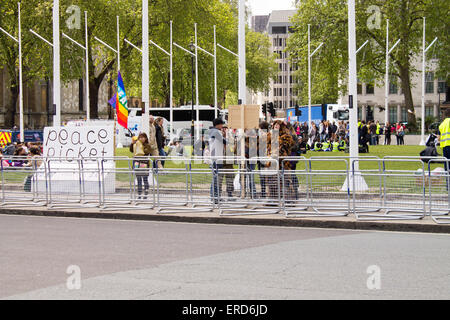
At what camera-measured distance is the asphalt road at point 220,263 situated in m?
7.75

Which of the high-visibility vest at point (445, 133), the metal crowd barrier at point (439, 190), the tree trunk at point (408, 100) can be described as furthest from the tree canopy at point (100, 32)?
the metal crowd barrier at point (439, 190)

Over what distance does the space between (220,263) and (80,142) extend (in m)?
11.8

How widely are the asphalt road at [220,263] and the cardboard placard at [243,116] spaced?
13.6ft

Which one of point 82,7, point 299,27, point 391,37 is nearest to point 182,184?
point 82,7

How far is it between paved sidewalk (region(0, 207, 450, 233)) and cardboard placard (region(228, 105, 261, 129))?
106 inches

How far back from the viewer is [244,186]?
16.0m

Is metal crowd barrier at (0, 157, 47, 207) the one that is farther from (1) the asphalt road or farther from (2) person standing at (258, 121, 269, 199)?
(2) person standing at (258, 121, 269, 199)

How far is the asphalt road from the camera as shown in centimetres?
775

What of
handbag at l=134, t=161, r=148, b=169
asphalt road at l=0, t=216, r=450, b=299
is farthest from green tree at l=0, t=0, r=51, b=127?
asphalt road at l=0, t=216, r=450, b=299

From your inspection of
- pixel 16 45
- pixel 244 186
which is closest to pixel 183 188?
pixel 244 186

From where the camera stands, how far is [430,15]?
62844 mm

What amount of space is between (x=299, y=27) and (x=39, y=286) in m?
56.2

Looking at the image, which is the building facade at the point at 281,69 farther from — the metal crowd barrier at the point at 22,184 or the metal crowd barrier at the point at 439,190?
the metal crowd barrier at the point at 439,190
